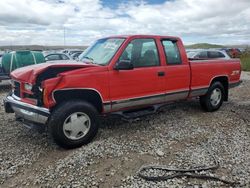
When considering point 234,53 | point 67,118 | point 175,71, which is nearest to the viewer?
point 67,118

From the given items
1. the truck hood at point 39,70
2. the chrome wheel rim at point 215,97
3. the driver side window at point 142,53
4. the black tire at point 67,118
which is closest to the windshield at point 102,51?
the driver side window at point 142,53

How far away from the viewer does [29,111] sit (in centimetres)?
450

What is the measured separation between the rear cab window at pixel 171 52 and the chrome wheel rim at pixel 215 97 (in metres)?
1.60

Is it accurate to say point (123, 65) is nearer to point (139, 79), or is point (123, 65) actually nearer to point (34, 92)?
point (139, 79)

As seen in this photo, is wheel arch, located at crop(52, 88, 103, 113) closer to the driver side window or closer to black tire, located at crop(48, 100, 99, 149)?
black tire, located at crop(48, 100, 99, 149)

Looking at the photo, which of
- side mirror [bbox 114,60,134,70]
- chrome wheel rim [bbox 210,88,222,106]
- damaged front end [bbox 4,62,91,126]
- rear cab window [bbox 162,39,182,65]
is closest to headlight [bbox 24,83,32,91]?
damaged front end [bbox 4,62,91,126]

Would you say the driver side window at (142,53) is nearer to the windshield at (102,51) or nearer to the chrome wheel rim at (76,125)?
the windshield at (102,51)

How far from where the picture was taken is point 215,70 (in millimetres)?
6770

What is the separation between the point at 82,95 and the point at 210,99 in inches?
145

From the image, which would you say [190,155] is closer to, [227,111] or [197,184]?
[197,184]

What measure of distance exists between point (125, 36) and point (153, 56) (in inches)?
28.2

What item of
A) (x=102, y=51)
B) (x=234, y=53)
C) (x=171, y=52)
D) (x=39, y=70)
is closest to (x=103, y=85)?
(x=102, y=51)

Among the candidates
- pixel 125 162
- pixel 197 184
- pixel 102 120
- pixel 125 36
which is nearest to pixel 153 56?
pixel 125 36


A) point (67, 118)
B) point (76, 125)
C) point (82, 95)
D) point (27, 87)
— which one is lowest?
point (76, 125)
